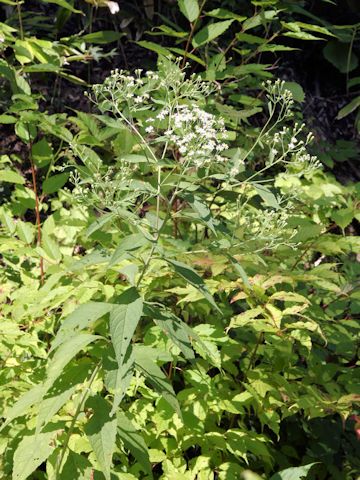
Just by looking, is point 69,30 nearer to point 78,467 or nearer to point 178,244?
point 178,244

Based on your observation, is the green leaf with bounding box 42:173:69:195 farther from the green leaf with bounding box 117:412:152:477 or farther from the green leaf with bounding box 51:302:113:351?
the green leaf with bounding box 117:412:152:477

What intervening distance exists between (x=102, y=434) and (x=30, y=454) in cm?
22

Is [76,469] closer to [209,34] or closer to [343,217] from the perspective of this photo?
[343,217]

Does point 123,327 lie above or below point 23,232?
above

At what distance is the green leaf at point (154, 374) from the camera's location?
125cm

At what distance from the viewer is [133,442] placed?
134 cm

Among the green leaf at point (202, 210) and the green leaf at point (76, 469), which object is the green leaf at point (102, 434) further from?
the green leaf at point (202, 210)

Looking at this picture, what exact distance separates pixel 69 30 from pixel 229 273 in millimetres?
3538

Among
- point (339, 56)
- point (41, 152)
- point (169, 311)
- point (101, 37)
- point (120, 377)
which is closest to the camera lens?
point (120, 377)

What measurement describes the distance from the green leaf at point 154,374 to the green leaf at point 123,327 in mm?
88

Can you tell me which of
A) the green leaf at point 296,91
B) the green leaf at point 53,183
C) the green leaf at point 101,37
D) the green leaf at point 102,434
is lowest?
the green leaf at point 102,434

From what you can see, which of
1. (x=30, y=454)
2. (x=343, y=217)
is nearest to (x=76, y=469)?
(x=30, y=454)

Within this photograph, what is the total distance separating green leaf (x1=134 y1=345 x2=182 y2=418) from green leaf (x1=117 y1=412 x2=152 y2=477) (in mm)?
136

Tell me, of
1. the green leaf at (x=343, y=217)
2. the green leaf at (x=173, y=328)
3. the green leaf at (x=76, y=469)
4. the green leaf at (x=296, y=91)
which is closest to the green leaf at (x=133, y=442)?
the green leaf at (x=76, y=469)
